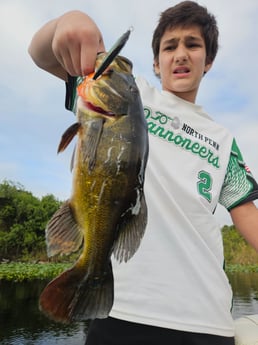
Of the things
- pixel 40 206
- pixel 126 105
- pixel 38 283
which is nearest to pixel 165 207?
pixel 126 105

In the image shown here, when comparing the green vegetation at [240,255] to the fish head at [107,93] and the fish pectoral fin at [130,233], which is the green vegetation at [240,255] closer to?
the fish pectoral fin at [130,233]

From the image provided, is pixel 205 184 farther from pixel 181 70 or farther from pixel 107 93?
pixel 107 93

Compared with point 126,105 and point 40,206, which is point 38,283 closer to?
point 40,206

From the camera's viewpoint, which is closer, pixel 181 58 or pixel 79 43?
pixel 79 43

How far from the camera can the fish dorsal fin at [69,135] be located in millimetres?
1348

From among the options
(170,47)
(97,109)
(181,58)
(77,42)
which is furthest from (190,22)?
(97,109)

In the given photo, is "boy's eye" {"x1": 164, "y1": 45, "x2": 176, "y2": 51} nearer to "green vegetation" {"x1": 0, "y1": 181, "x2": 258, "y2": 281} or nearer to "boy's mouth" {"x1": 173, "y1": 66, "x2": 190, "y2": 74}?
"boy's mouth" {"x1": 173, "y1": 66, "x2": 190, "y2": 74}

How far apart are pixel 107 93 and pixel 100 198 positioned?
1.26ft

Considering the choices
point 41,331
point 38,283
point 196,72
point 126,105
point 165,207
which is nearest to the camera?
point 126,105

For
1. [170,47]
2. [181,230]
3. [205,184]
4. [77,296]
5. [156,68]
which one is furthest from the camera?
[156,68]

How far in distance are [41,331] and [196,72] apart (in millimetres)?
7737

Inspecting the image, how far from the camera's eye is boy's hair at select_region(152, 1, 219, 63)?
255 centimetres

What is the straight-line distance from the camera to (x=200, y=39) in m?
2.51

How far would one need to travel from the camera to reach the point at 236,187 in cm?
242
